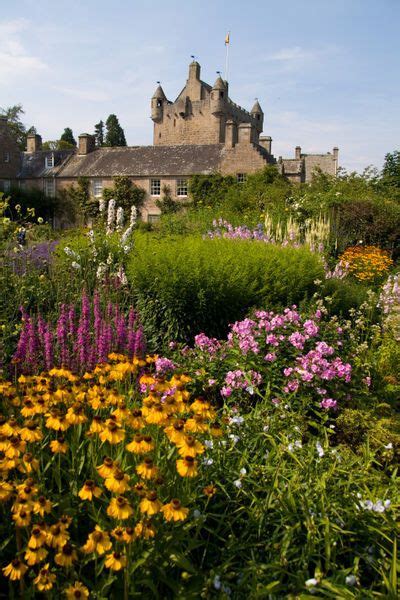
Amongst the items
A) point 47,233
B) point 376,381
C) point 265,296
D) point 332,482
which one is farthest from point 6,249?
point 47,233

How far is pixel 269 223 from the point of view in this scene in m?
11.1

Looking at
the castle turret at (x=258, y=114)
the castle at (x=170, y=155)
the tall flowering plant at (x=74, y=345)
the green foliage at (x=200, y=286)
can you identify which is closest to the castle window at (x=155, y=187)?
the castle at (x=170, y=155)

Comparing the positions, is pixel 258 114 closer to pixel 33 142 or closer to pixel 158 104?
pixel 158 104

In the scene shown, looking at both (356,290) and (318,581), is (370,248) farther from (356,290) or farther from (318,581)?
(318,581)

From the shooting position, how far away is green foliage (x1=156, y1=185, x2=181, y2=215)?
33219mm

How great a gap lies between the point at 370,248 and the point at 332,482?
10661 mm

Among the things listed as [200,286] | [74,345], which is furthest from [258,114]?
[74,345]

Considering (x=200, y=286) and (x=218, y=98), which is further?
(x=218, y=98)

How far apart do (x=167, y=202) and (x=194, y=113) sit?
1399 centimetres

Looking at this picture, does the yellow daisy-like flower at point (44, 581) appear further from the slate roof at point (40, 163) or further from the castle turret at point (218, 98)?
the castle turret at point (218, 98)

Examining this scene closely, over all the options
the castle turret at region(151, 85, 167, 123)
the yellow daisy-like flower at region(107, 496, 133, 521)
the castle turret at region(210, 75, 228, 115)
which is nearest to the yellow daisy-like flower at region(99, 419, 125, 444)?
the yellow daisy-like flower at region(107, 496, 133, 521)

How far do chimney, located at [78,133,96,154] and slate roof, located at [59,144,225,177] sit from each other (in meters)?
0.48

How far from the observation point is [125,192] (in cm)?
3447

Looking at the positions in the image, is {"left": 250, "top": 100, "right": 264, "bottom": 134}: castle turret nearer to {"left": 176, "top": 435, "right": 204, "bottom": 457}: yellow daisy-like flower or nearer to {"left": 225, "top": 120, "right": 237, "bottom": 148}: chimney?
{"left": 225, "top": 120, "right": 237, "bottom": 148}: chimney
